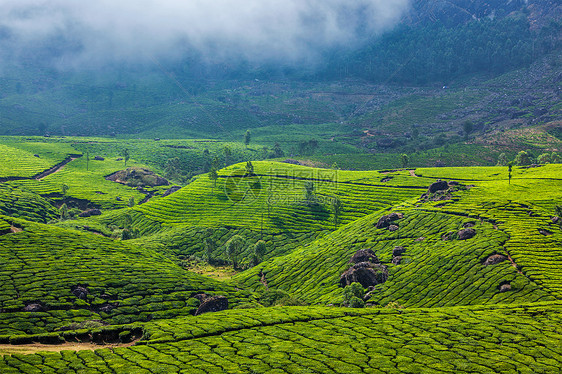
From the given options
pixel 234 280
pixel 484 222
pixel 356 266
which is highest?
pixel 484 222

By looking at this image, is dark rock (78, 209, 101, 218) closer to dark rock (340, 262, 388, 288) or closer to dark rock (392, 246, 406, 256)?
dark rock (340, 262, 388, 288)

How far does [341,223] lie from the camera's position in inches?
6220

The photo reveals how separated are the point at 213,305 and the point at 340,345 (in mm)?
32312

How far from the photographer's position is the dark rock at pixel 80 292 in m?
80.6

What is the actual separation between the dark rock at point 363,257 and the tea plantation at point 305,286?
0.33m

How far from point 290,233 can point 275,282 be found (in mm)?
38895

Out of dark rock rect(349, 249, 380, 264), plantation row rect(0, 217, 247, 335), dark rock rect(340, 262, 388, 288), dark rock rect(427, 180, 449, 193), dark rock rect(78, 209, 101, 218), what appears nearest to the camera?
plantation row rect(0, 217, 247, 335)

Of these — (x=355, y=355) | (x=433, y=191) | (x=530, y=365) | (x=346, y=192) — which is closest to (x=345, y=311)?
(x=355, y=355)

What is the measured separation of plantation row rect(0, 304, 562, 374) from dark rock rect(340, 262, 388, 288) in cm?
2235

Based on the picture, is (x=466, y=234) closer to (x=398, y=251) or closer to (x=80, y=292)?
(x=398, y=251)

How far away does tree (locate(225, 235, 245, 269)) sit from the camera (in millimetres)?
136625

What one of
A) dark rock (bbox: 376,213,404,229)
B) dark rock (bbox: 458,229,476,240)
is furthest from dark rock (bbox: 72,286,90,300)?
dark rock (bbox: 458,229,476,240)

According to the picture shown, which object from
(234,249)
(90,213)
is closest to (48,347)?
(234,249)

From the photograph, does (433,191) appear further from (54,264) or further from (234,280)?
(54,264)
